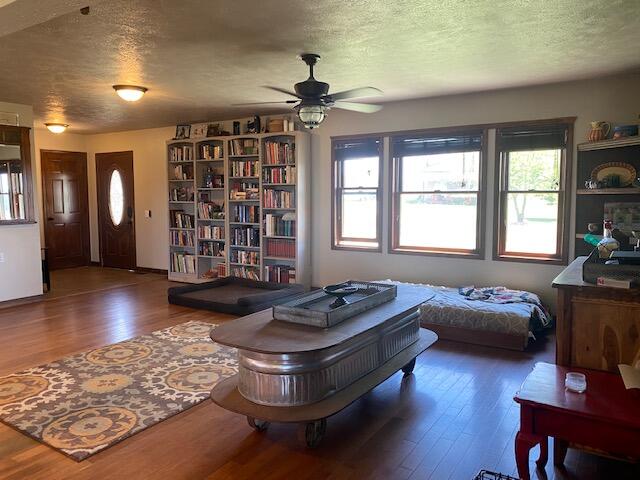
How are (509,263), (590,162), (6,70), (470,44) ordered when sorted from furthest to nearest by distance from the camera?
(509,263)
(590,162)
(6,70)
(470,44)

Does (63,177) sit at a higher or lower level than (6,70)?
lower

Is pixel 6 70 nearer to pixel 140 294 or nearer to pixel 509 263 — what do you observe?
pixel 140 294

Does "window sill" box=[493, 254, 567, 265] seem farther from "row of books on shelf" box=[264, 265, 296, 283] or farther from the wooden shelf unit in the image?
"row of books on shelf" box=[264, 265, 296, 283]

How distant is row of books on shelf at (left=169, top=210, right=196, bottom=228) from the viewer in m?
7.85

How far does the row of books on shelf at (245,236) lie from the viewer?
711 cm

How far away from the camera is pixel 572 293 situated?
2506 mm

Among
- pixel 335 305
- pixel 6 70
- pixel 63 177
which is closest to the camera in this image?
pixel 335 305

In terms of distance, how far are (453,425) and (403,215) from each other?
3632 millimetres

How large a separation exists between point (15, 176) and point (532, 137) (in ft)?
20.8

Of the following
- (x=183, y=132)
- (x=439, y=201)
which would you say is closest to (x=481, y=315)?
(x=439, y=201)

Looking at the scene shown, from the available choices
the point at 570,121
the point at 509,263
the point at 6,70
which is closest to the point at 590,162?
the point at 570,121

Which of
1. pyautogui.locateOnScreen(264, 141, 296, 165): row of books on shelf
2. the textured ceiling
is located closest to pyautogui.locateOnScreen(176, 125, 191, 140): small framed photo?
pyautogui.locateOnScreen(264, 141, 296, 165): row of books on shelf

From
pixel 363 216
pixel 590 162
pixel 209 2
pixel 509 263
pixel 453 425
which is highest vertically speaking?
pixel 209 2

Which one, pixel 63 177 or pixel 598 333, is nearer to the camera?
pixel 598 333
